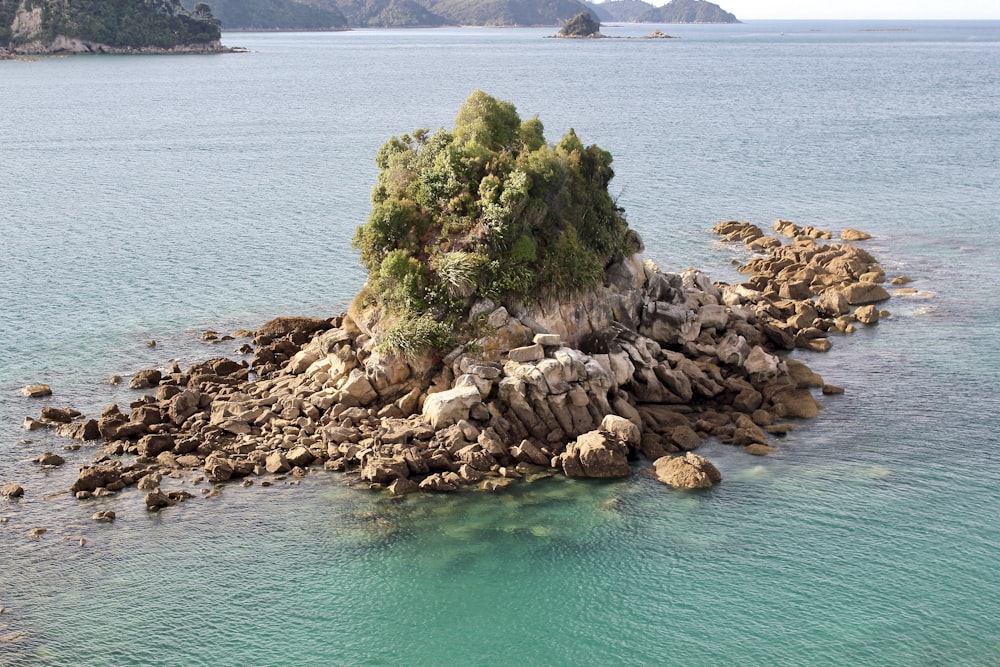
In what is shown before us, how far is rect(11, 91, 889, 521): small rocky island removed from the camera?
151 ft

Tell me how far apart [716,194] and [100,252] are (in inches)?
2160

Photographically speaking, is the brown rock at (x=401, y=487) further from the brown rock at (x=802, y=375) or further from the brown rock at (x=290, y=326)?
the brown rock at (x=802, y=375)

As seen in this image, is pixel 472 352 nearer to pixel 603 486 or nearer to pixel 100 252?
pixel 603 486

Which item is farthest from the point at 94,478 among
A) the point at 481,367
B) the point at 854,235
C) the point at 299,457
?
the point at 854,235

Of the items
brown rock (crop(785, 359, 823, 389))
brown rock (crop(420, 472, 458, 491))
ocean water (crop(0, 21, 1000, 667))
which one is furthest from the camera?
brown rock (crop(785, 359, 823, 389))

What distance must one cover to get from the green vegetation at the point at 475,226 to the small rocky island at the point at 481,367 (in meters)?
0.11

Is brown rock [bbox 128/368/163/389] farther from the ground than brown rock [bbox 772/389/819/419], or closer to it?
closer to it

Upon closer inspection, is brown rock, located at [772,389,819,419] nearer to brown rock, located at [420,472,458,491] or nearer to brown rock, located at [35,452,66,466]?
brown rock, located at [420,472,458,491]

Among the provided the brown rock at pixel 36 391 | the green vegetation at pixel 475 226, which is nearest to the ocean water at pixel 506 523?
the brown rock at pixel 36 391

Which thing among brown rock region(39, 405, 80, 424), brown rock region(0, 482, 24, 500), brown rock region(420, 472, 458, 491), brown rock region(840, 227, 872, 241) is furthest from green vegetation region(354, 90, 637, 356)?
brown rock region(840, 227, 872, 241)

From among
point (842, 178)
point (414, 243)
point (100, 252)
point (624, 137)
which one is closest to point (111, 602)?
point (414, 243)

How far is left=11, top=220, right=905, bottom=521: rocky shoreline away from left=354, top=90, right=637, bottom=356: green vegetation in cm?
120

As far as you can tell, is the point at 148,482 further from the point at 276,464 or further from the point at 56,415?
the point at 56,415

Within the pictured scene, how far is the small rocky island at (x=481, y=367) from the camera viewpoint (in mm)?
46125
